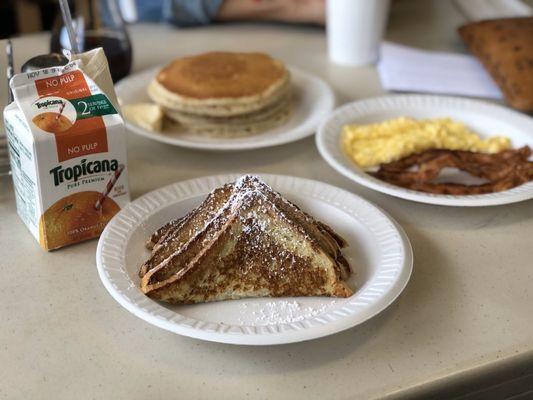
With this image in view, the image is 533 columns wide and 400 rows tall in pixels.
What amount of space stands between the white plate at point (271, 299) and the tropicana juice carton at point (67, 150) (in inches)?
2.1

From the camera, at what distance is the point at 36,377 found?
757 mm

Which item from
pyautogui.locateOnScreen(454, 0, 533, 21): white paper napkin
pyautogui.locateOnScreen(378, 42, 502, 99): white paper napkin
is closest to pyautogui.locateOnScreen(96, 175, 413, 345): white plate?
pyautogui.locateOnScreen(378, 42, 502, 99): white paper napkin

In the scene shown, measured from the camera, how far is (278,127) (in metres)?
1.33

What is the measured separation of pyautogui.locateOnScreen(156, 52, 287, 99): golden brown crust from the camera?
127cm

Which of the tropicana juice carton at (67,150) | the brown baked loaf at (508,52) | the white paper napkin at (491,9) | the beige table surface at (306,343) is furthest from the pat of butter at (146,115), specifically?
the white paper napkin at (491,9)

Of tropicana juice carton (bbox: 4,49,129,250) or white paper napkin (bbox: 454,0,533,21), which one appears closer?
tropicana juice carton (bbox: 4,49,129,250)

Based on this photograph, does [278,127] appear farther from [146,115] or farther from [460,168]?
[460,168]

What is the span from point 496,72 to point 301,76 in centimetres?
41

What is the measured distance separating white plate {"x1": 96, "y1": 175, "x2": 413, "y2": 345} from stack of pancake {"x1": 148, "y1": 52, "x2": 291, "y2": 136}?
24 centimetres

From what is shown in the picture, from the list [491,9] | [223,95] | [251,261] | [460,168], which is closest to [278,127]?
[223,95]

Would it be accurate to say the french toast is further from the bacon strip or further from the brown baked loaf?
the brown baked loaf

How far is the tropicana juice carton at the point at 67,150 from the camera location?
89 cm

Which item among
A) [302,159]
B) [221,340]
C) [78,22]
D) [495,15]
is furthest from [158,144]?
[495,15]

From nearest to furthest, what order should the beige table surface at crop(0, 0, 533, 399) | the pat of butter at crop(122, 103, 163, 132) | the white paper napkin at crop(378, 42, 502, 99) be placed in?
the beige table surface at crop(0, 0, 533, 399) → the pat of butter at crop(122, 103, 163, 132) → the white paper napkin at crop(378, 42, 502, 99)
